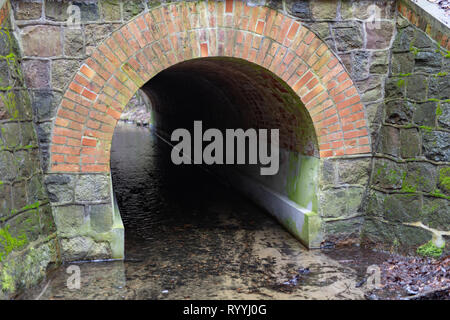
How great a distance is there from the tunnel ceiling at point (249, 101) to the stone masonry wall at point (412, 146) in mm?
982

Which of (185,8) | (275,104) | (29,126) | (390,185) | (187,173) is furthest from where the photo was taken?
(187,173)

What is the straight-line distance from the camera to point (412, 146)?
17.0ft

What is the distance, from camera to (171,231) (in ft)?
22.0

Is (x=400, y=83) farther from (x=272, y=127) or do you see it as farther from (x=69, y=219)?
(x=69, y=219)

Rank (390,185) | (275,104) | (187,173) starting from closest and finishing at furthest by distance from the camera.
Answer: (390,185) < (275,104) < (187,173)

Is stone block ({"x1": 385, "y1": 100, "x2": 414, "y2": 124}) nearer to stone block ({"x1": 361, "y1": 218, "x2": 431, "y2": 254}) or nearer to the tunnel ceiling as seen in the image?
the tunnel ceiling

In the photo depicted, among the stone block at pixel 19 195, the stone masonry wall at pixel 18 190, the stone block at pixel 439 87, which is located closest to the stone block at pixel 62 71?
the stone masonry wall at pixel 18 190

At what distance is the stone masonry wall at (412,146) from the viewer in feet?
15.9

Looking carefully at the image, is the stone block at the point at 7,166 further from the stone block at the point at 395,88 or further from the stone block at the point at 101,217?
the stone block at the point at 395,88

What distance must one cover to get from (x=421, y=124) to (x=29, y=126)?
14.9ft

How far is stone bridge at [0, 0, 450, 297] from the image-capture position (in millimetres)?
4613

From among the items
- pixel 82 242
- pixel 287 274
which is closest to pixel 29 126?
pixel 82 242

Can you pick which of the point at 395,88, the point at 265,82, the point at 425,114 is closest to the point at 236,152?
the point at 265,82

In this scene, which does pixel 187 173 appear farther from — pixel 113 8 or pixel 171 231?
pixel 113 8
